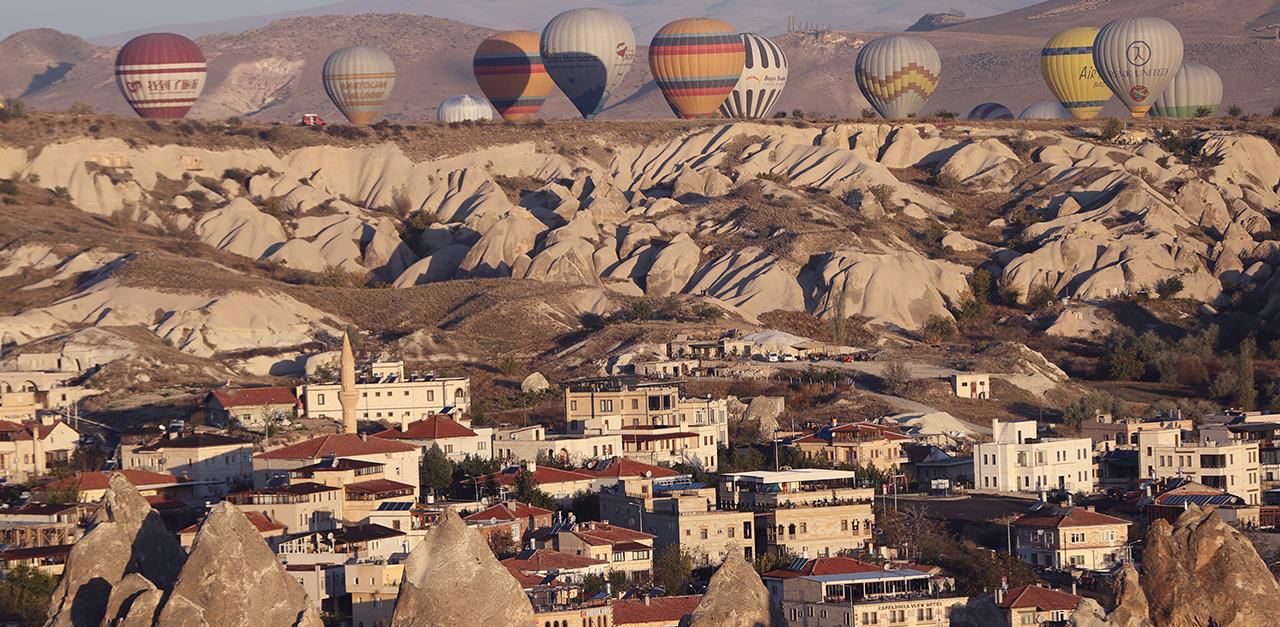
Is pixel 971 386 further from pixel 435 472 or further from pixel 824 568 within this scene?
pixel 824 568

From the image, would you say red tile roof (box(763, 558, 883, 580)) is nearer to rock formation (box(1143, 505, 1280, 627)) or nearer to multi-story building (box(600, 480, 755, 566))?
multi-story building (box(600, 480, 755, 566))

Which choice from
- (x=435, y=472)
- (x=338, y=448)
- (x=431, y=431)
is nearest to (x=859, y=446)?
(x=431, y=431)

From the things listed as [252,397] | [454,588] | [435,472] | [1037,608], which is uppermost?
[252,397]

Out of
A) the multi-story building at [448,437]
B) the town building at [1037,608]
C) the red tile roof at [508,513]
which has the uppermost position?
the multi-story building at [448,437]

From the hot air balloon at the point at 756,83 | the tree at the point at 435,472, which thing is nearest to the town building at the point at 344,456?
the tree at the point at 435,472

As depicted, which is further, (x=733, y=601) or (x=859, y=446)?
(x=859, y=446)

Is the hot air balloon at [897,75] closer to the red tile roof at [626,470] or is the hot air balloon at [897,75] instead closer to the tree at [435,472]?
the red tile roof at [626,470]

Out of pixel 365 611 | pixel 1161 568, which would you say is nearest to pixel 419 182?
pixel 365 611

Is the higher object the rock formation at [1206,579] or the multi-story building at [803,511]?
the multi-story building at [803,511]

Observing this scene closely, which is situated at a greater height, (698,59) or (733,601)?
(698,59)
